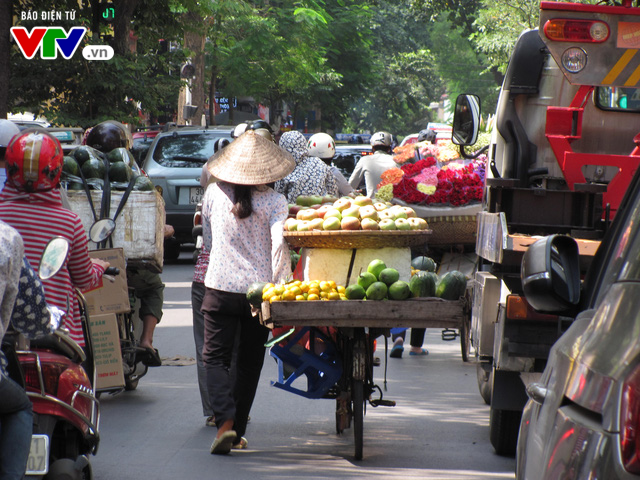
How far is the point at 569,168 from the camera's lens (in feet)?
23.6

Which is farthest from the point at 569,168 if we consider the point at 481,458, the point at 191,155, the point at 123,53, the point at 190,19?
the point at 190,19

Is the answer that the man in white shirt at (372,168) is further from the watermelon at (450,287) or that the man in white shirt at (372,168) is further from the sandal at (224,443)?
the sandal at (224,443)

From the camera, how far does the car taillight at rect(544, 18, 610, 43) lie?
18.9 ft

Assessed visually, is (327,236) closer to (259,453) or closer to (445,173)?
(259,453)

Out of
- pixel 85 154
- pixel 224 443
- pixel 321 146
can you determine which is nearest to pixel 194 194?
pixel 321 146

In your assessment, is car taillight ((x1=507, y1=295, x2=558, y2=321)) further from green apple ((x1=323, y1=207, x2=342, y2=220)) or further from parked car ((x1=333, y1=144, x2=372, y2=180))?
parked car ((x1=333, y1=144, x2=372, y2=180))

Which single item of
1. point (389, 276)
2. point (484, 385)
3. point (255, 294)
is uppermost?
point (389, 276)

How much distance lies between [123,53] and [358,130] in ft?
184

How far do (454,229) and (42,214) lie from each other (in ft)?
14.3

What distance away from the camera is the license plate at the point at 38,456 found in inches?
164

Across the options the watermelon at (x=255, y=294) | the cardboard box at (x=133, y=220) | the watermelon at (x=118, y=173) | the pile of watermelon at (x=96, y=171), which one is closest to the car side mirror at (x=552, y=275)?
the watermelon at (x=255, y=294)

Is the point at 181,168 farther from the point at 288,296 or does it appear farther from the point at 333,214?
the point at 288,296

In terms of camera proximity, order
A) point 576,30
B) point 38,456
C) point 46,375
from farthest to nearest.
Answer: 1. point 576,30
2. point 46,375
3. point 38,456

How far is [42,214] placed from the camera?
5.28m
